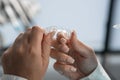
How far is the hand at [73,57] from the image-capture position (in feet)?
2.89

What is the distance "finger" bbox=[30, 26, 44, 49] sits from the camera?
0.72 meters

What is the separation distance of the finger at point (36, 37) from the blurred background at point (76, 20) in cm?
143

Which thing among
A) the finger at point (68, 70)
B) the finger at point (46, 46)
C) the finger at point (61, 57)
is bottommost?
the finger at point (68, 70)

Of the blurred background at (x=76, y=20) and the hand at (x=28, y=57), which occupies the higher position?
the hand at (x=28, y=57)

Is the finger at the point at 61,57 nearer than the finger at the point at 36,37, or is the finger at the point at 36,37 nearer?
the finger at the point at 36,37

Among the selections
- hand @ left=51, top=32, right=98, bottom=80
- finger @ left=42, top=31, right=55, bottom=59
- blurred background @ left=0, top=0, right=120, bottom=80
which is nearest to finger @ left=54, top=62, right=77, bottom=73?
hand @ left=51, top=32, right=98, bottom=80

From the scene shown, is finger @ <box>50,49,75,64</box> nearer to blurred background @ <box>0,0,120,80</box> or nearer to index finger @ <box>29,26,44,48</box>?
index finger @ <box>29,26,44,48</box>

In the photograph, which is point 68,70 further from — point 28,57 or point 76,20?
point 76,20

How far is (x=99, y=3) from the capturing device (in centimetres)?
246

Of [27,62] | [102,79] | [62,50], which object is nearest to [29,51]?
[27,62]

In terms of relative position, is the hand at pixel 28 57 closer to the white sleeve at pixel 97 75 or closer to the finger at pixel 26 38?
the finger at pixel 26 38

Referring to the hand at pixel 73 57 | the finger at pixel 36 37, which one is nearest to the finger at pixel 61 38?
the hand at pixel 73 57

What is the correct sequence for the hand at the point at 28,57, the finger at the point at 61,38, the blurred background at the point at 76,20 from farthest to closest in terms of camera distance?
1. the blurred background at the point at 76,20
2. the finger at the point at 61,38
3. the hand at the point at 28,57

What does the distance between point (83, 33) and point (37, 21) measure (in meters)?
0.43
